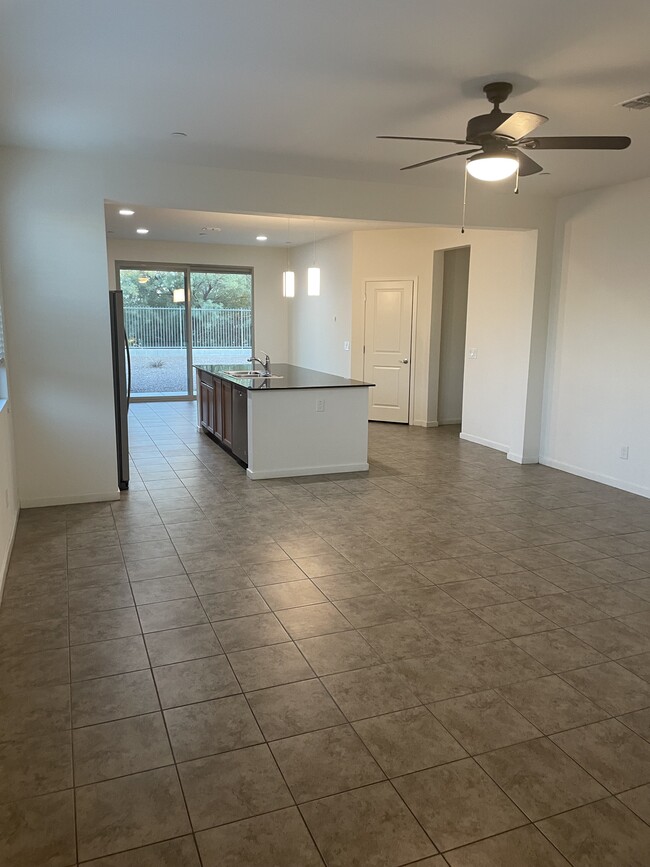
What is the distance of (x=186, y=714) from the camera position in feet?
7.61

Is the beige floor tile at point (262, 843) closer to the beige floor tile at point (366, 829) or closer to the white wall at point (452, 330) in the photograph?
the beige floor tile at point (366, 829)

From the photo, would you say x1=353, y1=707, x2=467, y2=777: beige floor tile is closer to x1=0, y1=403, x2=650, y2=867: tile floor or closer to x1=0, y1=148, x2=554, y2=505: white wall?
x1=0, y1=403, x2=650, y2=867: tile floor

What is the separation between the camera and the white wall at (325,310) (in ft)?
29.6

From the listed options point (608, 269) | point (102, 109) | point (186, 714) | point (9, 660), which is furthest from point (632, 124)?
point (9, 660)

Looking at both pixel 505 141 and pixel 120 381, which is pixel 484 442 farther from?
pixel 505 141

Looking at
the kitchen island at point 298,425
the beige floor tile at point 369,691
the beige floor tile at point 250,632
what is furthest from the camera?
the kitchen island at point 298,425

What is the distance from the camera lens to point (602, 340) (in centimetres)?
566

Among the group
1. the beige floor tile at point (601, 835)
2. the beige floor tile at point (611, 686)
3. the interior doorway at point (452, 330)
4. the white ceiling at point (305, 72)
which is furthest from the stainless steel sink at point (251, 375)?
the beige floor tile at point (601, 835)

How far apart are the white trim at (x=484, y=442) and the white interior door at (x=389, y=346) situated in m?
1.21

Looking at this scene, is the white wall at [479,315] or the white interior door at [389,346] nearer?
the white wall at [479,315]

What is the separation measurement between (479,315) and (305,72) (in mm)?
4799

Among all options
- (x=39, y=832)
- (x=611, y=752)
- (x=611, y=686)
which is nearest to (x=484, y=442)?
(x=611, y=686)

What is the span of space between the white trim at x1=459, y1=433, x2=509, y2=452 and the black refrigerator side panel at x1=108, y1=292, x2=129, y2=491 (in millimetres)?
4150

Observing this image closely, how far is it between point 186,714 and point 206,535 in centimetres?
198
